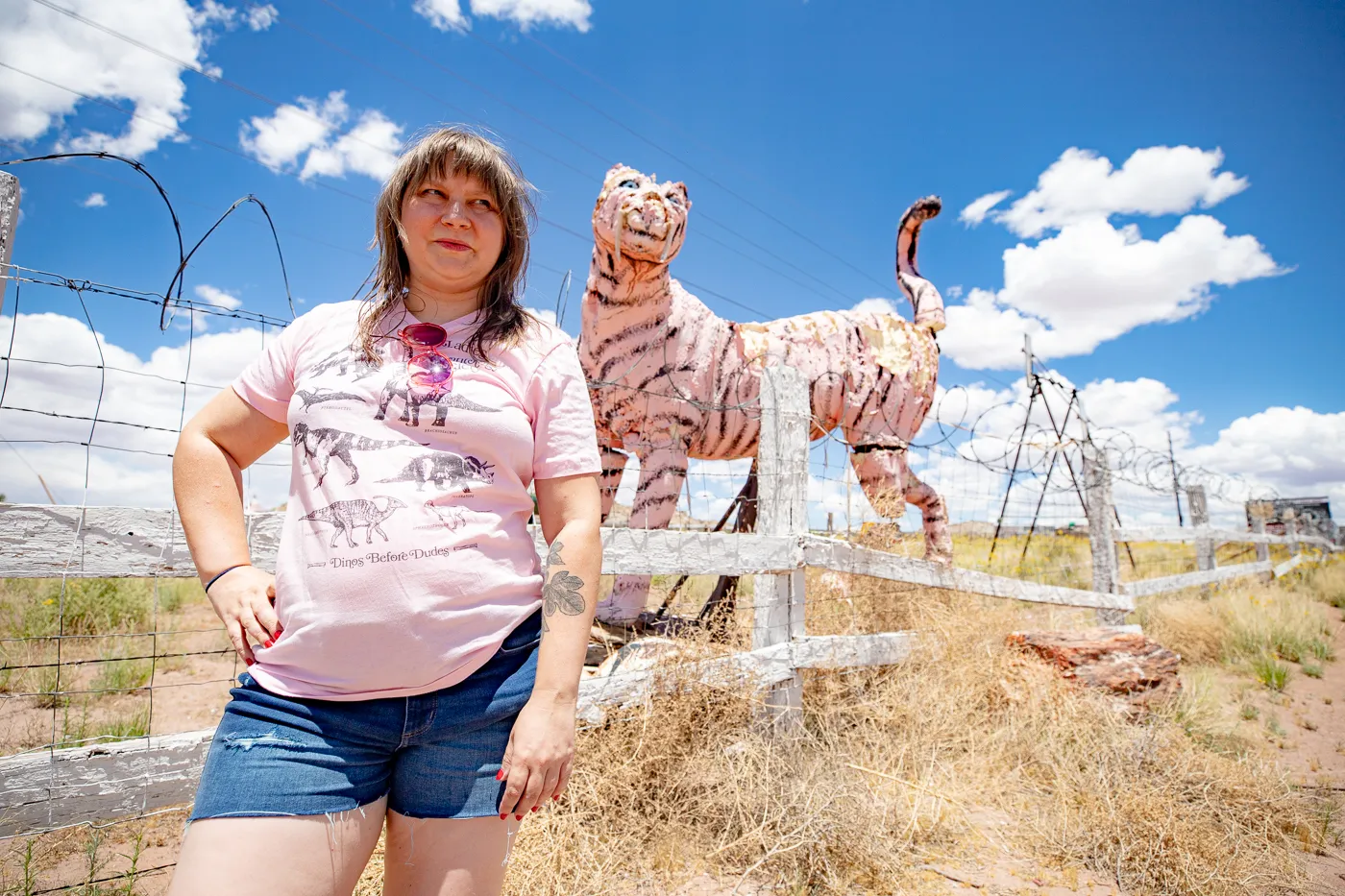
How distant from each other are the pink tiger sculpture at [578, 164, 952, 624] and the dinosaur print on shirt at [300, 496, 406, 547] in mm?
1718

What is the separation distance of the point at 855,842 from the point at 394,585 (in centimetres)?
200

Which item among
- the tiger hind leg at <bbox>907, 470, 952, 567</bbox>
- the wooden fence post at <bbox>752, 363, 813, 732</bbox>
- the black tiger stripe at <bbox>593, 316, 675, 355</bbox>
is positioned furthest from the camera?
the tiger hind leg at <bbox>907, 470, 952, 567</bbox>

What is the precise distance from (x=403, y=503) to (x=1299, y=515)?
61.0 feet

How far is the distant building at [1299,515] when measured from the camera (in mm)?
12055

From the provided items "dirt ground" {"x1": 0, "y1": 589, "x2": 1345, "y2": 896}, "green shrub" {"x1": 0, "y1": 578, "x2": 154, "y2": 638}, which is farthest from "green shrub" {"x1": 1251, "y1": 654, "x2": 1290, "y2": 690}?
"green shrub" {"x1": 0, "y1": 578, "x2": 154, "y2": 638}

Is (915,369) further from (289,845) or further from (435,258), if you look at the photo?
(289,845)

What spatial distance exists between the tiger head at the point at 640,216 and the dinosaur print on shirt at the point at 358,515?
2589 millimetres

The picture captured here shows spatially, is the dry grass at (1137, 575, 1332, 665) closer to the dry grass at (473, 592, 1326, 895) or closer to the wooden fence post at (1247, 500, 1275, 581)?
the dry grass at (473, 592, 1326, 895)

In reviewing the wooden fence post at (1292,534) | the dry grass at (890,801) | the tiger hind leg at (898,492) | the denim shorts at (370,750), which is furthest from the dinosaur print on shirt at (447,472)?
the wooden fence post at (1292,534)

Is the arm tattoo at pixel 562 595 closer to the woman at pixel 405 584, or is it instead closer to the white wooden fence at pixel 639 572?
the woman at pixel 405 584

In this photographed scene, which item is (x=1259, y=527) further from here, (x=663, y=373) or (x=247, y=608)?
(x=247, y=608)

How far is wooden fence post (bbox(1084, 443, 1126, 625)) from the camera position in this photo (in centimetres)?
598

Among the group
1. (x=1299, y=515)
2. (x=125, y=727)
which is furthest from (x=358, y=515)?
(x=1299, y=515)

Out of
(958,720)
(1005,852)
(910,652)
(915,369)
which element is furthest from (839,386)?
(1005,852)
